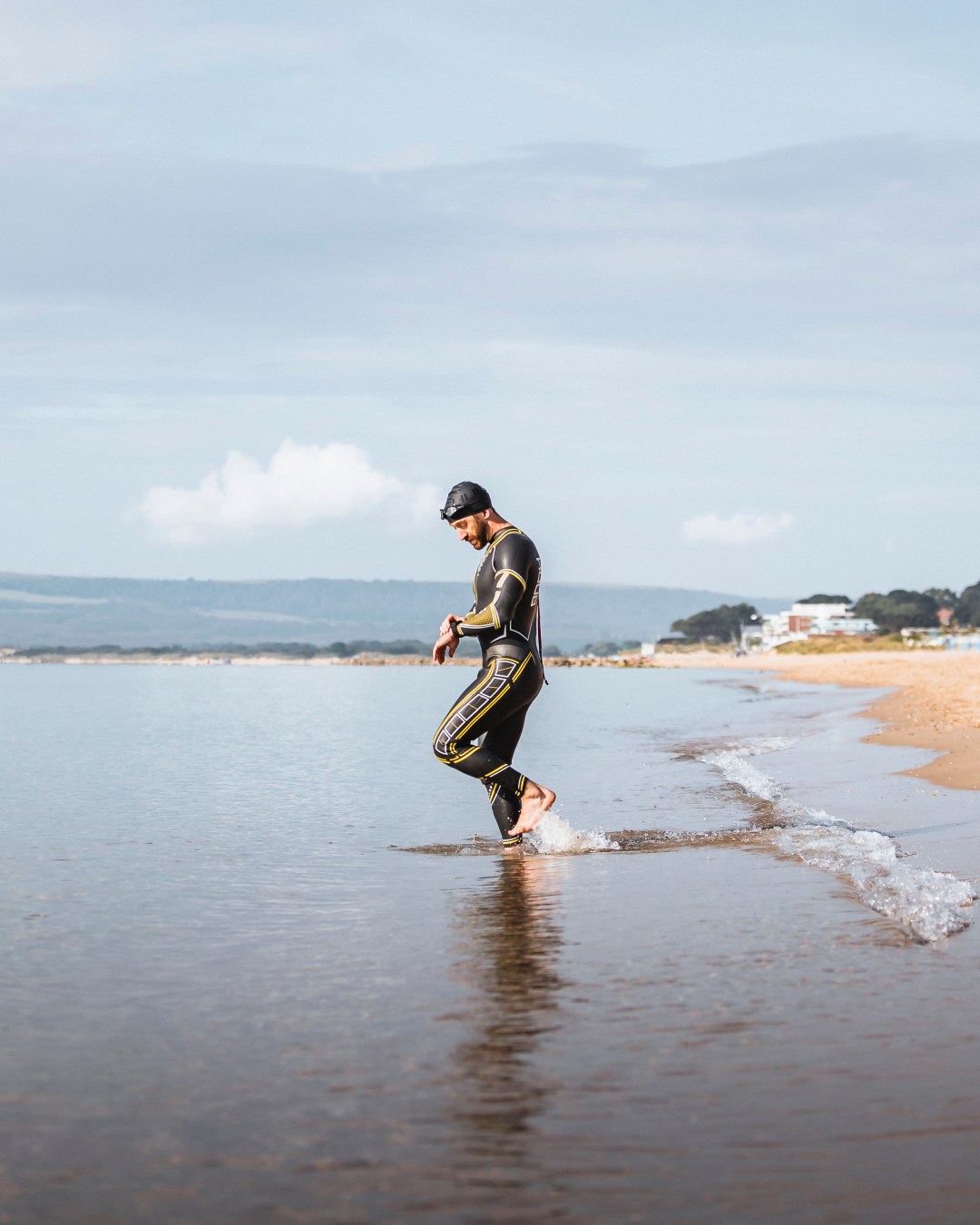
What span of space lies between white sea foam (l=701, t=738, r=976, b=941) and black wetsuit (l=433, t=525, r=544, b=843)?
7.30 ft

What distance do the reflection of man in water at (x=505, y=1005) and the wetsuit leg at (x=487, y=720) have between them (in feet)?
4.49

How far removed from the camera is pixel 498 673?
35.5 feet

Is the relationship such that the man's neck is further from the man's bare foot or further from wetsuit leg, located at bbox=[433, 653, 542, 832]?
the man's bare foot

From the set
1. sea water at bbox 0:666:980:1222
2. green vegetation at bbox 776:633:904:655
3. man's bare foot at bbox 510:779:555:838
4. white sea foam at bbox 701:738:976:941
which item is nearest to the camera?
sea water at bbox 0:666:980:1222

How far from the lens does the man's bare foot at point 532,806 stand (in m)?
10.9

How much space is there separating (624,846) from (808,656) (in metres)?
148

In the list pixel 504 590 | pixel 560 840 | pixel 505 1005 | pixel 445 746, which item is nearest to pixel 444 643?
pixel 504 590

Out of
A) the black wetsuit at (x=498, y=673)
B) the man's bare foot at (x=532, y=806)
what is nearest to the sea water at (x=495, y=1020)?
the man's bare foot at (x=532, y=806)

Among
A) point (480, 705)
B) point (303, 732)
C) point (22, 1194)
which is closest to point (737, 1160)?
point (22, 1194)

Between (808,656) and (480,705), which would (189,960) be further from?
(808,656)

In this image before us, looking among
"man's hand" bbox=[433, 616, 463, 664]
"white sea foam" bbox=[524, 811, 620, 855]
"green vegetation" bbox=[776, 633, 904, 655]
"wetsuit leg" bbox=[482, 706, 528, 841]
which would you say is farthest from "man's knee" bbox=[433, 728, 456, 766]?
"green vegetation" bbox=[776, 633, 904, 655]

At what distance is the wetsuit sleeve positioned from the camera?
1078 centimetres

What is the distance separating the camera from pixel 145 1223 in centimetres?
362

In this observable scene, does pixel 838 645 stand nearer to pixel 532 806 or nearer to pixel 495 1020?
pixel 532 806
